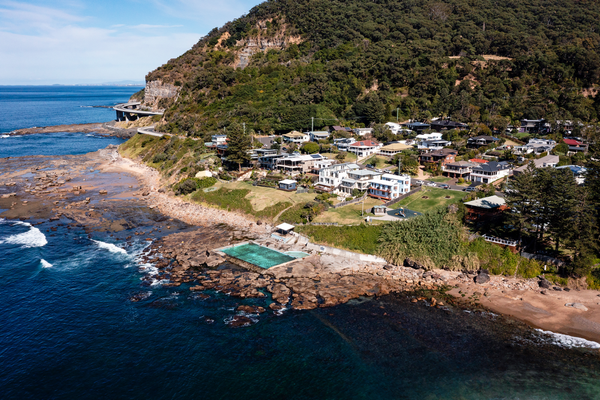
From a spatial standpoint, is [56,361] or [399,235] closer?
[56,361]

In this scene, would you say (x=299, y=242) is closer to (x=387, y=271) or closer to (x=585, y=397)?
(x=387, y=271)

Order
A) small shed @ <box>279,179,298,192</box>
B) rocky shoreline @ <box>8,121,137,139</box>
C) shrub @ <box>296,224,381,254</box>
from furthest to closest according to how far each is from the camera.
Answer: rocky shoreline @ <box>8,121,137,139</box> → small shed @ <box>279,179,298,192</box> → shrub @ <box>296,224,381,254</box>

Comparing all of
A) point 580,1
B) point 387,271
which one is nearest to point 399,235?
point 387,271

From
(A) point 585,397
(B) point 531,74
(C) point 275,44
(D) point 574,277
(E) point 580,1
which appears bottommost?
(A) point 585,397

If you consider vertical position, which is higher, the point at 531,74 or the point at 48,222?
the point at 531,74

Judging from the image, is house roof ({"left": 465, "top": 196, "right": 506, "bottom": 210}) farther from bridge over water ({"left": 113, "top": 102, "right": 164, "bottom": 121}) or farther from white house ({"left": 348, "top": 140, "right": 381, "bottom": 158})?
bridge over water ({"left": 113, "top": 102, "right": 164, "bottom": 121})

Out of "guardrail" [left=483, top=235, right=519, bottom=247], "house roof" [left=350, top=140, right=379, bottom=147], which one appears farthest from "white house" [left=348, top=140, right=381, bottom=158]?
"guardrail" [left=483, top=235, right=519, bottom=247]

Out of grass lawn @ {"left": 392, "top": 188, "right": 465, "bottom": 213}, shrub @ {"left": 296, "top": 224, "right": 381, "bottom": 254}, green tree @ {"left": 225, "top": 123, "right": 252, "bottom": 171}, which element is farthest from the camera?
green tree @ {"left": 225, "top": 123, "right": 252, "bottom": 171}

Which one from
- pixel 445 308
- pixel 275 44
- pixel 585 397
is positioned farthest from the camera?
pixel 275 44
